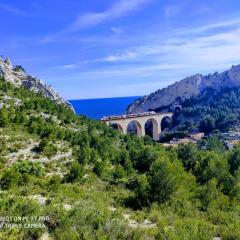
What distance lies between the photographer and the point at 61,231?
9742mm

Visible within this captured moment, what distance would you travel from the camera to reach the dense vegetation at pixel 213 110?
8412cm

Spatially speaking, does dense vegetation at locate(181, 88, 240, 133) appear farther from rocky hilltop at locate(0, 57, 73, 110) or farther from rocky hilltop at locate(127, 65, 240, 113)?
rocky hilltop at locate(0, 57, 73, 110)

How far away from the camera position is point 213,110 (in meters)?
97.8

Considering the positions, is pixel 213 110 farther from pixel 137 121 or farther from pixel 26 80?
pixel 26 80

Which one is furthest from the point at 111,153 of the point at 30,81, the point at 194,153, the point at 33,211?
the point at 30,81

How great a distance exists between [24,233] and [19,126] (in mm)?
20422

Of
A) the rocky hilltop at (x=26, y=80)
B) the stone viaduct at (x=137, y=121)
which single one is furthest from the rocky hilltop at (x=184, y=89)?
the rocky hilltop at (x=26, y=80)

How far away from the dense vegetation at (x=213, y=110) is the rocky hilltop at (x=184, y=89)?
11.1 feet

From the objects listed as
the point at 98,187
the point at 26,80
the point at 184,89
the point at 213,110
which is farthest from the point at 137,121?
the point at 98,187

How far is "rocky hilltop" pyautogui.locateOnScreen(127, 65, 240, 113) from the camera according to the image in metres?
119

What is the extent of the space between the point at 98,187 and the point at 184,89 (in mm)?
106566

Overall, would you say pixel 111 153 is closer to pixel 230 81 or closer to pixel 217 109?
pixel 217 109

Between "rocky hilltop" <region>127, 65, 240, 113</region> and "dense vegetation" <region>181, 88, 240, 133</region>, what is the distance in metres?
3.39

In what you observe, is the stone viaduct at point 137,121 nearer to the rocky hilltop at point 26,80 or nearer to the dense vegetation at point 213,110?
the dense vegetation at point 213,110
